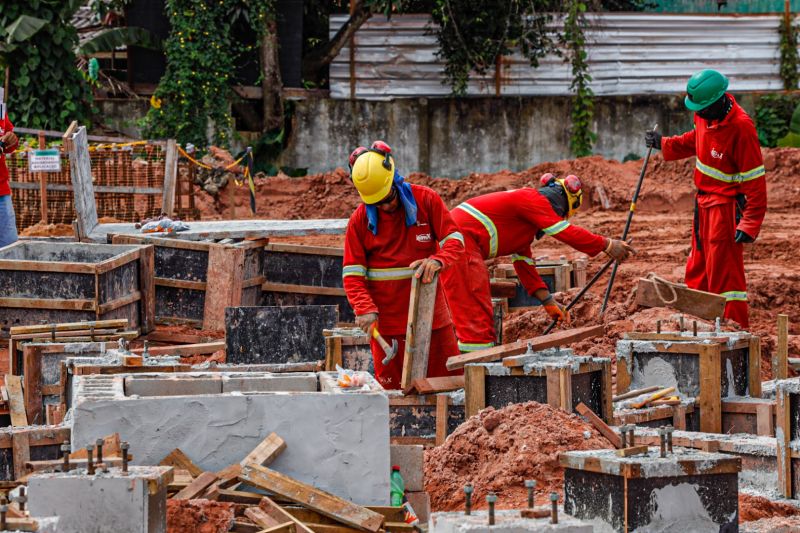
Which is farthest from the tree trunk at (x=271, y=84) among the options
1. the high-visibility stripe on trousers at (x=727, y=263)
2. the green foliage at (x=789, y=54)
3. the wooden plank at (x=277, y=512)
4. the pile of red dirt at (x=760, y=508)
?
the wooden plank at (x=277, y=512)

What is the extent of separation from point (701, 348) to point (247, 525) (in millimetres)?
3690

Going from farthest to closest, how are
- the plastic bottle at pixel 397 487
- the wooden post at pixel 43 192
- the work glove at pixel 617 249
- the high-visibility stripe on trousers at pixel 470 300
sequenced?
the wooden post at pixel 43 192
the work glove at pixel 617 249
the high-visibility stripe on trousers at pixel 470 300
the plastic bottle at pixel 397 487

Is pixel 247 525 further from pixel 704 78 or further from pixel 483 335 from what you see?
pixel 704 78

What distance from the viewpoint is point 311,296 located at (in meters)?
12.6

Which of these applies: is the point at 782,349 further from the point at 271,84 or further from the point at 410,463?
the point at 271,84

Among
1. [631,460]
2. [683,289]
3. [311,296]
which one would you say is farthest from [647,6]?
[631,460]

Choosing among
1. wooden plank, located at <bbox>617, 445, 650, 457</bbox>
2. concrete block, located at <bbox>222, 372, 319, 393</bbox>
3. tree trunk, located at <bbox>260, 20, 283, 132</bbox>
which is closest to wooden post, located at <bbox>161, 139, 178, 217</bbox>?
tree trunk, located at <bbox>260, 20, 283, 132</bbox>

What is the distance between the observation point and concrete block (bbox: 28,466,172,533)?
487 centimetres

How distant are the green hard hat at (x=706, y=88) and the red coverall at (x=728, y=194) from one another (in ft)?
0.77

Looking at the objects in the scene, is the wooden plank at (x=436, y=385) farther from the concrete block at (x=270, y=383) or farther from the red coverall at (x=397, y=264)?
the concrete block at (x=270, y=383)

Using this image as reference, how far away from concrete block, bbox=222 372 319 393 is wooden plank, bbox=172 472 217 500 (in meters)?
0.78

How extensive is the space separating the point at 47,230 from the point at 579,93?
10.1 metres

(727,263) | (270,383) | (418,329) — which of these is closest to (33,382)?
(418,329)

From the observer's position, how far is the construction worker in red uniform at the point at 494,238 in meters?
9.06
